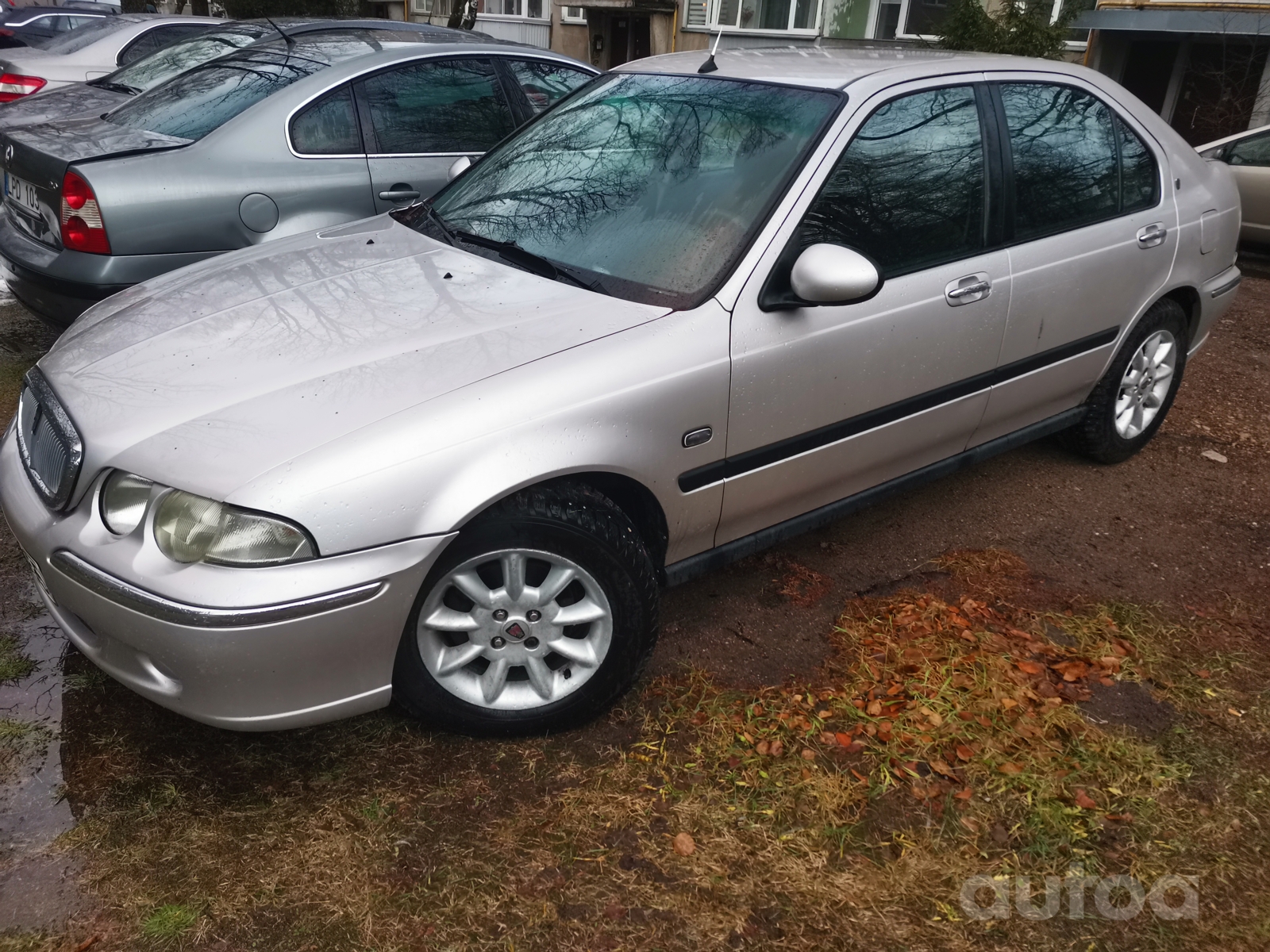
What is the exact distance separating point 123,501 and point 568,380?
1.09m

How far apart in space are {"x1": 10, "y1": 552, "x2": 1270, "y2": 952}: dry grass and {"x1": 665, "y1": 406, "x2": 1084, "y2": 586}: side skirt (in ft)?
1.19

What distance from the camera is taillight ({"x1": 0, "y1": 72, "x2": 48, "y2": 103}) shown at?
31.6 ft

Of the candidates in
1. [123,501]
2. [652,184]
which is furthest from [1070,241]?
[123,501]

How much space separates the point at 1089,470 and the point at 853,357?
7.06 feet

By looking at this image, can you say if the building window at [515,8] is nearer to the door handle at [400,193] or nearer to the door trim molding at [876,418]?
the door handle at [400,193]

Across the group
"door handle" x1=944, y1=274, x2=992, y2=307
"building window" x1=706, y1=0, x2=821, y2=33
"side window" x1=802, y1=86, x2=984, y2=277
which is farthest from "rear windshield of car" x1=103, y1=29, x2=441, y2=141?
"building window" x1=706, y1=0, x2=821, y2=33

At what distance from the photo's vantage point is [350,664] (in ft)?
7.88

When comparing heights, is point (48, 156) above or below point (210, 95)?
below

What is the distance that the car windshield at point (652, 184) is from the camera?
2.97 meters

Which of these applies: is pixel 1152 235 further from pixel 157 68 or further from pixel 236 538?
pixel 157 68

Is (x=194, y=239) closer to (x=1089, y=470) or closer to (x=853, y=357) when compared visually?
(x=853, y=357)

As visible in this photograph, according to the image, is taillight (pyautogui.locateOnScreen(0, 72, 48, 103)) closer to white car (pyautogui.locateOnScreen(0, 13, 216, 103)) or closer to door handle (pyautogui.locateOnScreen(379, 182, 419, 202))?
white car (pyautogui.locateOnScreen(0, 13, 216, 103))

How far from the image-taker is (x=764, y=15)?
17.1 meters

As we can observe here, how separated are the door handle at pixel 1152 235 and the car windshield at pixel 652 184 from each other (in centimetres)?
169
